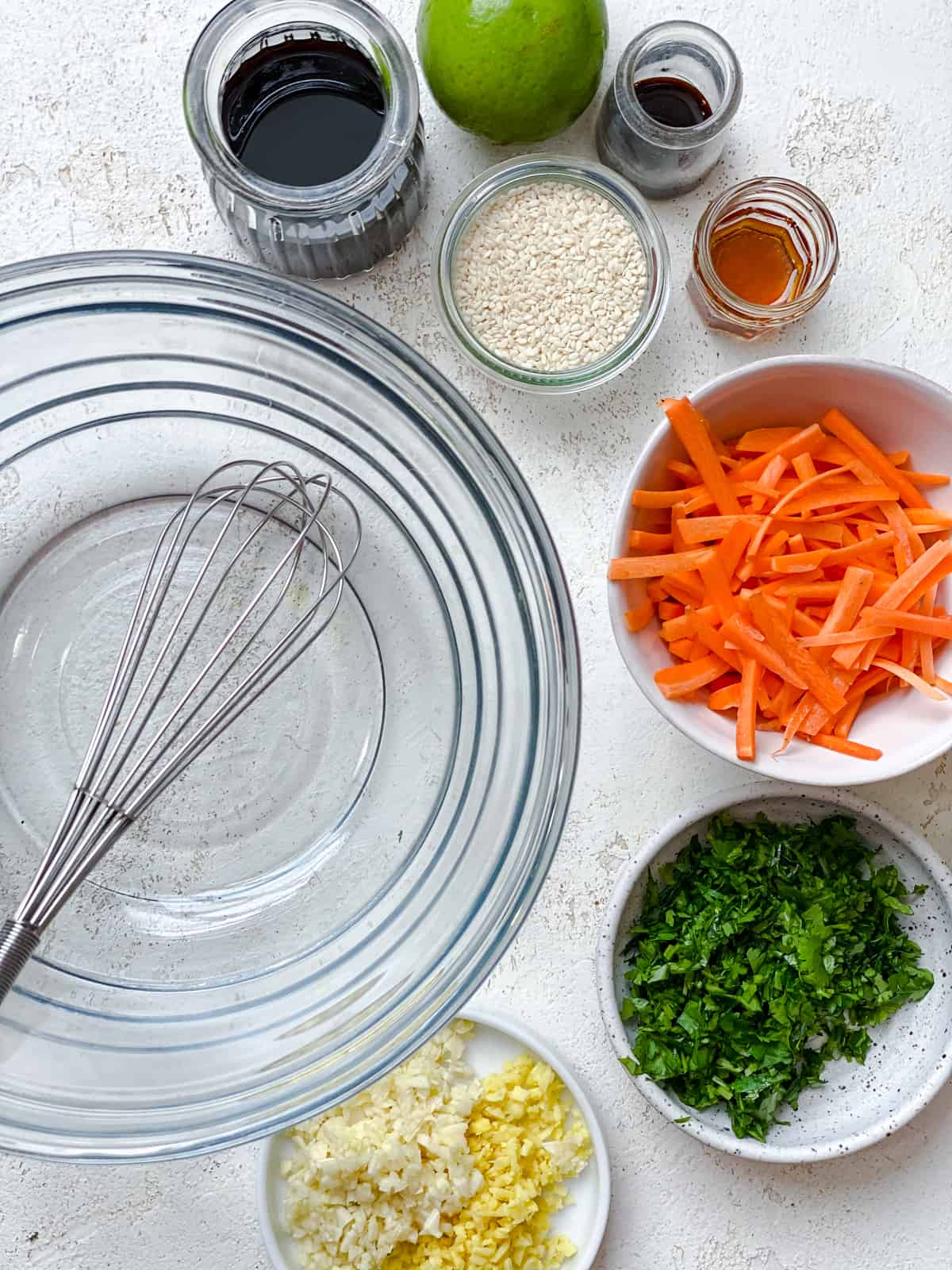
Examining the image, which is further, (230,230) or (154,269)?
(230,230)

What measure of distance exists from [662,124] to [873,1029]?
84 cm

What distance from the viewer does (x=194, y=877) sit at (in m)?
0.93

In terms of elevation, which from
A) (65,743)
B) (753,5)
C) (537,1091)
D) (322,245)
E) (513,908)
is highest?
(753,5)

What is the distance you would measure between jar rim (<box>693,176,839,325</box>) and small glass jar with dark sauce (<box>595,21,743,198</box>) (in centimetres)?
5

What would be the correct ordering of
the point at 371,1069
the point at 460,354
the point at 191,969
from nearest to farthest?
the point at 371,1069
the point at 191,969
the point at 460,354

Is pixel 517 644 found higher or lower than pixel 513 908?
higher

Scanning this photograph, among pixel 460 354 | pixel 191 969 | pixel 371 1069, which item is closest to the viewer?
pixel 371 1069

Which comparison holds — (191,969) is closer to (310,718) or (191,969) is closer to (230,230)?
(310,718)

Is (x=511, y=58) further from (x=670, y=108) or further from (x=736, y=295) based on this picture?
(x=736, y=295)

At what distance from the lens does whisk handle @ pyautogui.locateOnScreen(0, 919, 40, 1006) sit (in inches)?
27.5

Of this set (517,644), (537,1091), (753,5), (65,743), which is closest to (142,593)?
(65,743)

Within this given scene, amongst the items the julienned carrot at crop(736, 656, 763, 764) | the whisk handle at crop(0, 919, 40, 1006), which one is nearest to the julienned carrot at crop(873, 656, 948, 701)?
the julienned carrot at crop(736, 656, 763, 764)

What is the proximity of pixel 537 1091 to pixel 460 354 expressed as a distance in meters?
0.67

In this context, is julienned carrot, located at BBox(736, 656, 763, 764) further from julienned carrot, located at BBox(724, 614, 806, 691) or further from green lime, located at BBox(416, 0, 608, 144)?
green lime, located at BBox(416, 0, 608, 144)
